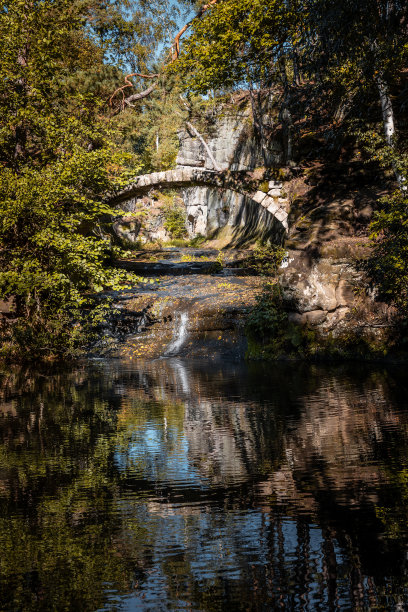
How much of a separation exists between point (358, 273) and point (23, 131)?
9768mm

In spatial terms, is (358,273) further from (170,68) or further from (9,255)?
(170,68)

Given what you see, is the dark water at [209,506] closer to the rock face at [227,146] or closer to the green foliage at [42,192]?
the green foliage at [42,192]

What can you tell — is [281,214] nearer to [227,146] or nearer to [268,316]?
[268,316]

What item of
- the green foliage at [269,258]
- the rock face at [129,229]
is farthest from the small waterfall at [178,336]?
the rock face at [129,229]

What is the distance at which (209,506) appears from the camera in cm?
315

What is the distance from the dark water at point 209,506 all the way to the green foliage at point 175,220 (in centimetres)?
3964

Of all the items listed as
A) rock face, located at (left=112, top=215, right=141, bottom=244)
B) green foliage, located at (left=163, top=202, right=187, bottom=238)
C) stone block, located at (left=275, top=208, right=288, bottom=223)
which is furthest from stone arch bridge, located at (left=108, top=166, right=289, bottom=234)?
green foliage, located at (left=163, top=202, right=187, bottom=238)

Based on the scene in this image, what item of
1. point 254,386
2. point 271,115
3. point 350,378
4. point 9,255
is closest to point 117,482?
point 254,386

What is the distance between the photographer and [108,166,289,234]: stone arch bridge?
19234 millimetres

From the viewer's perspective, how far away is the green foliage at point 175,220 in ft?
151

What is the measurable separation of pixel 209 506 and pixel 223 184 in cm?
1812

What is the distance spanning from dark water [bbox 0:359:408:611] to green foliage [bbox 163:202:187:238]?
39.6m

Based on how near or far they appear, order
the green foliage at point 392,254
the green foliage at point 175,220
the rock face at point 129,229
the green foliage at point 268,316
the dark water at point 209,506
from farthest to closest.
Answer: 1. the green foliage at point 175,220
2. the rock face at point 129,229
3. the green foliage at point 268,316
4. the green foliage at point 392,254
5. the dark water at point 209,506

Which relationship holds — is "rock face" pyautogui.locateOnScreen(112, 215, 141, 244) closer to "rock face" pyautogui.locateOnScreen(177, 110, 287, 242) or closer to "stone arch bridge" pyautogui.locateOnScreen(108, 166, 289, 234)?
"rock face" pyautogui.locateOnScreen(177, 110, 287, 242)
